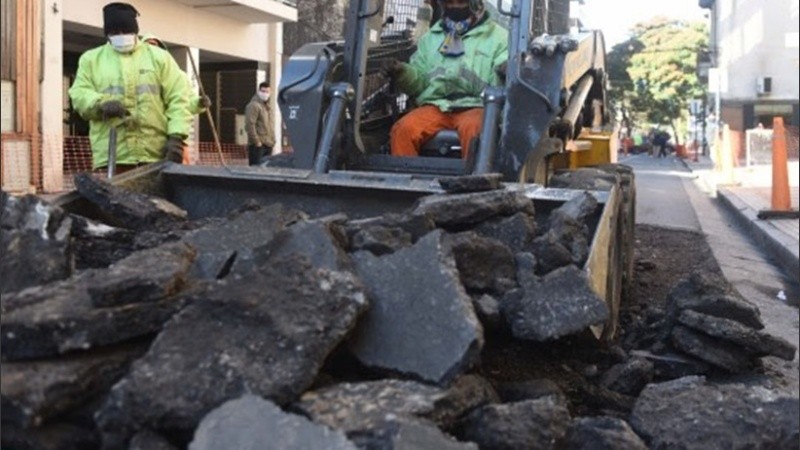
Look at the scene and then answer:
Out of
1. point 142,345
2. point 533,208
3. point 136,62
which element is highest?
point 136,62

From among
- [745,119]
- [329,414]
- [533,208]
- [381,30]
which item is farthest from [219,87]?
[745,119]

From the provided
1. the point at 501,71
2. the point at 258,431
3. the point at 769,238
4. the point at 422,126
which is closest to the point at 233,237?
the point at 258,431

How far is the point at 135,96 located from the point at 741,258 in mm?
5797

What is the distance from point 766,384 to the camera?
12.3 feet

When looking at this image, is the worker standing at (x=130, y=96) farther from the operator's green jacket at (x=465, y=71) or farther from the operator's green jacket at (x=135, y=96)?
the operator's green jacket at (x=465, y=71)

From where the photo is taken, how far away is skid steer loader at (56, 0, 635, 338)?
16.0 feet

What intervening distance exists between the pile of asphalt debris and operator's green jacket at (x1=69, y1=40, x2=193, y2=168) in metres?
1.62

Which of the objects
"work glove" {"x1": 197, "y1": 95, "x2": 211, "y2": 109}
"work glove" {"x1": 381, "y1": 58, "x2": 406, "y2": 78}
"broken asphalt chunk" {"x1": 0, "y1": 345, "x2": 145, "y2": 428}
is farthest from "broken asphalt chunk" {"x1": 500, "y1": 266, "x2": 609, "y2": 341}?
"work glove" {"x1": 197, "y1": 95, "x2": 211, "y2": 109}

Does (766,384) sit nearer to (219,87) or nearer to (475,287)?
(475,287)

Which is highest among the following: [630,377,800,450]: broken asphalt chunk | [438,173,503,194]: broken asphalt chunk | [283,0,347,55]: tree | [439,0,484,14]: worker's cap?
[283,0,347,55]: tree

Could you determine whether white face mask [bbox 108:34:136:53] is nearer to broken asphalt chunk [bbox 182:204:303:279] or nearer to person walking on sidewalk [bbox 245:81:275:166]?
broken asphalt chunk [bbox 182:204:303:279]

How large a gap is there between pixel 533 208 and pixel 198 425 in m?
2.12

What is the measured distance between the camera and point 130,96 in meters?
5.63

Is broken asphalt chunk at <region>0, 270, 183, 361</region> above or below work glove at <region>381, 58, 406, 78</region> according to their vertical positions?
below
